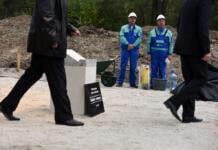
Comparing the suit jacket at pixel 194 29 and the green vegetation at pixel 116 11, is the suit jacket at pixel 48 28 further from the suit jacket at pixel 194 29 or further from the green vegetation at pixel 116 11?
the green vegetation at pixel 116 11

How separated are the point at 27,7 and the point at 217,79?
88.0 feet

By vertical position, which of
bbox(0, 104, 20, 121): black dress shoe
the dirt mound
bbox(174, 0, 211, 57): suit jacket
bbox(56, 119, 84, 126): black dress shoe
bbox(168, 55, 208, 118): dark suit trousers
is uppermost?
bbox(174, 0, 211, 57): suit jacket

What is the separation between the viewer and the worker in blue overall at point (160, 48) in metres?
16.1

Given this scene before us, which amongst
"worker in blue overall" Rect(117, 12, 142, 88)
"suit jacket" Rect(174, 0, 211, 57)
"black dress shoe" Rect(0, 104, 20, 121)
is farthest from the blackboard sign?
"worker in blue overall" Rect(117, 12, 142, 88)

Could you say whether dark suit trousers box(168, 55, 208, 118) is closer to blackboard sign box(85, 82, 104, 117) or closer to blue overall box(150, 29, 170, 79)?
blackboard sign box(85, 82, 104, 117)

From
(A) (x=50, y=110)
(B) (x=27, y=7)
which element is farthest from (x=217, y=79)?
(B) (x=27, y=7)

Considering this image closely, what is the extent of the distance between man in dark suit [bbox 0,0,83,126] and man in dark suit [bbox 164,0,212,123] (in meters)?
1.60

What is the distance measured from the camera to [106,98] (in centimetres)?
1246

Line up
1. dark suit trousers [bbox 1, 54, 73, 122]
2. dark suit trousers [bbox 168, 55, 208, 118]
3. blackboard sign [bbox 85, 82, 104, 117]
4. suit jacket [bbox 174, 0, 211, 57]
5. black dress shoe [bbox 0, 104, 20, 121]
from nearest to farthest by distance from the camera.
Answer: dark suit trousers [bbox 1, 54, 73, 122] → black dress shoe [bbox 0, 104, 20, 121] → suit jacket [bbox 174, 0, 211, 57] → dark suit trousers [bbox 168, 55, 208, 118] → blackboard sign [bbox 85, 82, 104, 117]

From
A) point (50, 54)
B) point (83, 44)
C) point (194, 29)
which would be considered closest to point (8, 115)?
point (50, 54)

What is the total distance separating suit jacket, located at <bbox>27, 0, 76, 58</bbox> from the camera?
8.20m

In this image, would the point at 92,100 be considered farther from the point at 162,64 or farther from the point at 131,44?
the point at 162,64

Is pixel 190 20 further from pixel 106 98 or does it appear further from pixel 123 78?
pixel 123 78

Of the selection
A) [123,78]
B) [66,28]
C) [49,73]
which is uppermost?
[66,28]
